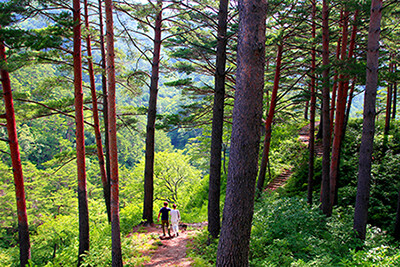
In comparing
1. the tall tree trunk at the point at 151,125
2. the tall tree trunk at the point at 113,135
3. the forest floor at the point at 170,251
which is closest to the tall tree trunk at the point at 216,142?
the forest floor at the point at 170,251

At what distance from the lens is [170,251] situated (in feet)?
22.6

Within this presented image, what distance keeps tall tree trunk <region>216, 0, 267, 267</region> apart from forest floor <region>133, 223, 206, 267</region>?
2937mm

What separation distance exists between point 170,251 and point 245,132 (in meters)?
5.10

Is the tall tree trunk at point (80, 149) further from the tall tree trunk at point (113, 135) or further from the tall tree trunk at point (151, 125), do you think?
the tall tree trunk at point (151, 125)

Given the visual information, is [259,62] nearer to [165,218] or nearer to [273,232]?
[273,232]

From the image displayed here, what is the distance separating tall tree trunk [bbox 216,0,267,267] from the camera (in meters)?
3.23

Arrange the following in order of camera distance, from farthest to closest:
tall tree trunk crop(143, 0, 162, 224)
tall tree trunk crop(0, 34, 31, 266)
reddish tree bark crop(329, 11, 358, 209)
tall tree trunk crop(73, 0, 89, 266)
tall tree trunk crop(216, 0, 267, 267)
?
tall tree trunk crop(143, 0, 162, 224)
reddish tree bark crop(329, 11, 358, 209)
tall tree trunk crop(0, 34, 31, 266)
tall tree trunk crop(73, 0, 89, 266)
tall tree trunk crop(216, 0, 267, 267)

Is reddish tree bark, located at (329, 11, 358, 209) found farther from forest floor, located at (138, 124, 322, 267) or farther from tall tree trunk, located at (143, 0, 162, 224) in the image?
tall tree trunk, located at (143, 0, 162, 224)

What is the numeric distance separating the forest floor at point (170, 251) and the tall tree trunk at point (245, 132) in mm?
2937

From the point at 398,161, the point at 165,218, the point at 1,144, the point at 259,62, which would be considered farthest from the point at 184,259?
the point at 1,144

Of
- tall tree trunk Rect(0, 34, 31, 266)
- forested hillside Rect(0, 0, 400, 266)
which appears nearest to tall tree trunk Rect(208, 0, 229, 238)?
forested hillside Rect(0, 0, 400, 266)

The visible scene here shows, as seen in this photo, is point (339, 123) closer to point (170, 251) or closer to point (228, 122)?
point (228, 122)

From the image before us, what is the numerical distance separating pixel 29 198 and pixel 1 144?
11604 millimetres

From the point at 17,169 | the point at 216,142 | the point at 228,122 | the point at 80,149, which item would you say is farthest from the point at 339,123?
the point at 17,169
